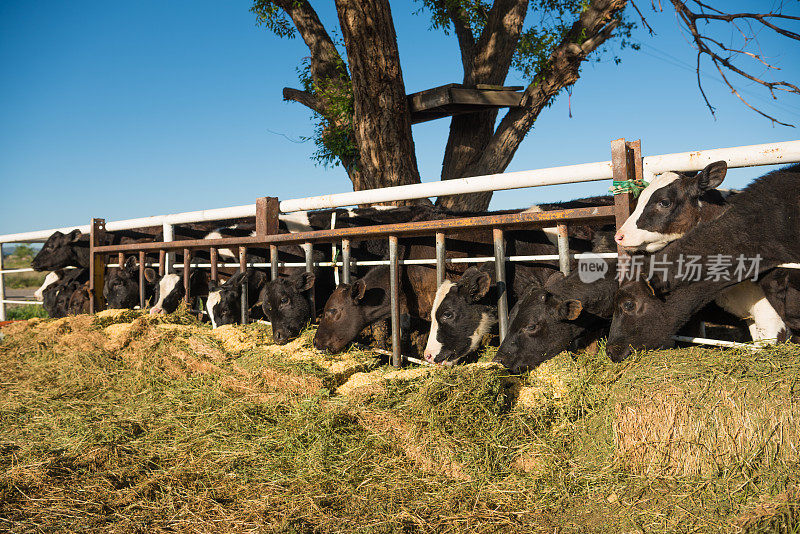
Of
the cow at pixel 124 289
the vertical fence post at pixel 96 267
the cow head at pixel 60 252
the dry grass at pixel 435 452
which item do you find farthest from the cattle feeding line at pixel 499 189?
the cow head at pixel 60 252

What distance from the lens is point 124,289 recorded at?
8148 mm

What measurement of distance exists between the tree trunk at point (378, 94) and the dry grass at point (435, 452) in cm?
506

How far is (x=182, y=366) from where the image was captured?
4930mm

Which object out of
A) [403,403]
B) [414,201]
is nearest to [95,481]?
[403,403]

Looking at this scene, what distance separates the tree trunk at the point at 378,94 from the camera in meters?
7.59

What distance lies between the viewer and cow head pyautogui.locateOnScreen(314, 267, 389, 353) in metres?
5.02

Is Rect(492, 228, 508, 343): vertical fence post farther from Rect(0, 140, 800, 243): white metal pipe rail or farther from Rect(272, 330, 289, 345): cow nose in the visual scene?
Rect(272, 330, 289, 345): cow nose

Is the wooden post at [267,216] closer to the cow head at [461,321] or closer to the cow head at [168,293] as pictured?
the cow head at [168,293]

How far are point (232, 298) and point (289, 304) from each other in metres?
1.31

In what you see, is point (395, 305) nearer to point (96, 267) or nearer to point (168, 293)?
point (168, 293)

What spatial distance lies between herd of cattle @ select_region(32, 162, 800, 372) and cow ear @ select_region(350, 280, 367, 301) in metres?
0.01

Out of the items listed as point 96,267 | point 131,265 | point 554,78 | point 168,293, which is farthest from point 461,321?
point 554,78

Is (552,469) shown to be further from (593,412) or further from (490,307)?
(490,307)

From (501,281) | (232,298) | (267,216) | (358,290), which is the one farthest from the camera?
(232,298)
